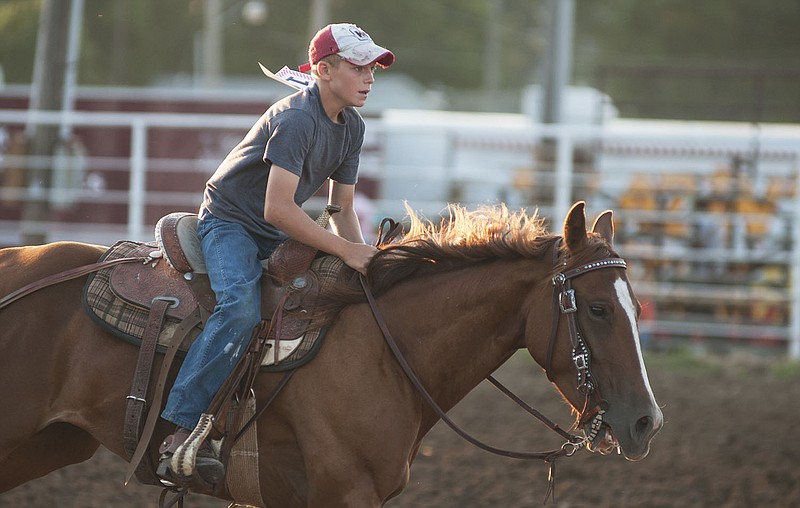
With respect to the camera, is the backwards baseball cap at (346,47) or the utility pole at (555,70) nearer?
the backwards baseball cap at (346,47)

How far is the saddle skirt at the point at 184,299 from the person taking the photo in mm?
3654

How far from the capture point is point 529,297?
364 centimetres

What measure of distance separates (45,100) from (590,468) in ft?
22.2

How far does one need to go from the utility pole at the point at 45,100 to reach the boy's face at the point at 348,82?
6.91 m

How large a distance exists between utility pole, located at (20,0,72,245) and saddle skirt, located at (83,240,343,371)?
21.2 ft

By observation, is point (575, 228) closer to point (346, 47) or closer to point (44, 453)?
point (346, 47)

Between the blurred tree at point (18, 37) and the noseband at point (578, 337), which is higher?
the blurred tree at point (18, 37)

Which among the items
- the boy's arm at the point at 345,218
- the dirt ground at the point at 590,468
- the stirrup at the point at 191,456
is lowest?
the dirt ground at the point at 590,468

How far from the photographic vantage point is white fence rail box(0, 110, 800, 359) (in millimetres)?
11008

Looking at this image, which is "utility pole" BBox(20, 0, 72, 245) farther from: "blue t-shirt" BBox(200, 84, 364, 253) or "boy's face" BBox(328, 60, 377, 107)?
"boy's face" BBox(328, 60, 377, 107)

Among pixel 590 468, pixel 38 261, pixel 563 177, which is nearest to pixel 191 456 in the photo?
pixel 38 261

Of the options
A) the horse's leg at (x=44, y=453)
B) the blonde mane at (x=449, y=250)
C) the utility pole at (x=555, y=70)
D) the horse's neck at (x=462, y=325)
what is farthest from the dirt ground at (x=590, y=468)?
the utility pole at (x=555, y=70)

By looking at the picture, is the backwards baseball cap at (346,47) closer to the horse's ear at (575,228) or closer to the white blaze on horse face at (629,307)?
the horse's ear at (575,228)

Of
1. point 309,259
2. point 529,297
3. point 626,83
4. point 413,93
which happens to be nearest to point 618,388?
point 529,297
